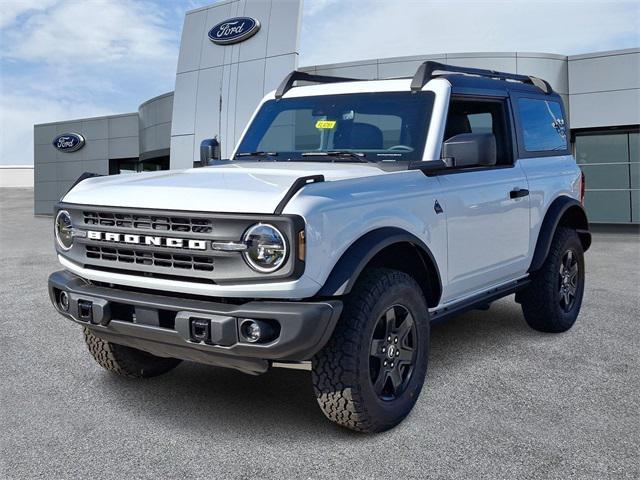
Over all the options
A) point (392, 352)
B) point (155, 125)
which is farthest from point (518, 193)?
point (155, 125)

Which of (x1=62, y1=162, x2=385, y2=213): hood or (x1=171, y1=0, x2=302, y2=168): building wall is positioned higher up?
(x1=171, y1=0, x2=302, y2=168): building wall

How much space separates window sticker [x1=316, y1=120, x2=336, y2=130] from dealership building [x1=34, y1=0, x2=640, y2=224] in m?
14.6

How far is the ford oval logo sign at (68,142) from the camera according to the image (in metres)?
32.8

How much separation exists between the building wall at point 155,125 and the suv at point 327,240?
22830 mm

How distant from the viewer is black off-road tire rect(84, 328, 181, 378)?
4188 mm

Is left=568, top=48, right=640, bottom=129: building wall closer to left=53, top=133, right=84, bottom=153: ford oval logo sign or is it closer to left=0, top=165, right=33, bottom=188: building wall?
left=53, top=133, right=84, bottom=153: ford oval logo sign

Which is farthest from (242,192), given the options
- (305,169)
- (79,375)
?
(79,375)

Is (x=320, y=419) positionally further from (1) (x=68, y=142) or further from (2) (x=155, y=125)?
(1) (x=68, y=142)

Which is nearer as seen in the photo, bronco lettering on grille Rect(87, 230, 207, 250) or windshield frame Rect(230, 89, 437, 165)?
bronco lettering on grille Rect(87, 230, 207, 250)

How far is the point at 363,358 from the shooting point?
3.23m

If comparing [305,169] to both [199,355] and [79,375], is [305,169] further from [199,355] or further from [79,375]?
[79,375]

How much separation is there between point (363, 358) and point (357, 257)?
0.51 meters

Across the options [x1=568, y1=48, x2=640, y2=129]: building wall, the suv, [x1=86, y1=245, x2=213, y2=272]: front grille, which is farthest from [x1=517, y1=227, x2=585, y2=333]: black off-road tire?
[x1=568, y1=48, x2=640, y2=129]: building wall

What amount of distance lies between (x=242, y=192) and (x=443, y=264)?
147 centimetres
